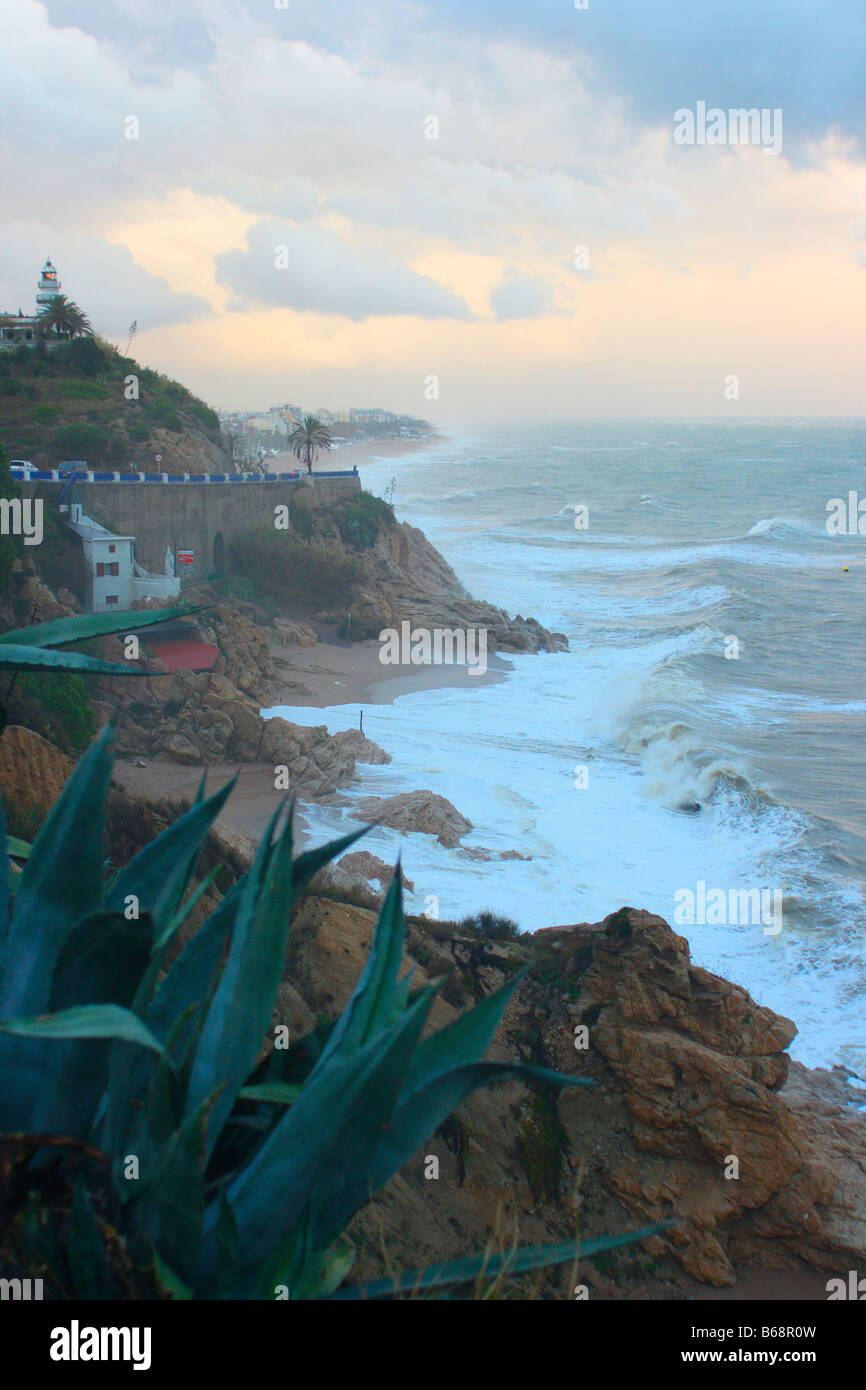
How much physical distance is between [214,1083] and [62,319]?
43690mm

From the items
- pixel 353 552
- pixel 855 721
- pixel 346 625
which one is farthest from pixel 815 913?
pixel 353 552

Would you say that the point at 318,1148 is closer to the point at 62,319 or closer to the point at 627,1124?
the point at 627,1124

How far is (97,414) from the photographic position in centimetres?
3497

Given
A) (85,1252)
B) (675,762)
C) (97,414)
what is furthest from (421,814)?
(97,414)

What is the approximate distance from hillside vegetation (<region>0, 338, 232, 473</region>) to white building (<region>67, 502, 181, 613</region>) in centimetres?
933

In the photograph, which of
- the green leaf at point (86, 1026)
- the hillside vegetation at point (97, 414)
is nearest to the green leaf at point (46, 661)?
the green leaf at point (86, 1026)

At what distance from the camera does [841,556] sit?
48562mm

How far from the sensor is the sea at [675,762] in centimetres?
1251

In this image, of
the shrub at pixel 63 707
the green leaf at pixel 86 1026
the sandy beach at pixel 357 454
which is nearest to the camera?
the green leaf at pixel 86 1026

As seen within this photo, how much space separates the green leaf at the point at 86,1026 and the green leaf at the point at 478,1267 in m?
1.00

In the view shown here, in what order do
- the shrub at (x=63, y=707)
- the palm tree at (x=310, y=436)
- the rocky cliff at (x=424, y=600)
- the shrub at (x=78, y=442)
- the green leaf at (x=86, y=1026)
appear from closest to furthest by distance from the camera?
the green leaf at (x=86, y=1026) < the shrub at (x=63, y=707) < the rocky cliff at (x=424, y=600) < the shrub at (x=78, y=442) < the palm tree at (x=310, y=436)

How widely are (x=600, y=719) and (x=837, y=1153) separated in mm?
15481

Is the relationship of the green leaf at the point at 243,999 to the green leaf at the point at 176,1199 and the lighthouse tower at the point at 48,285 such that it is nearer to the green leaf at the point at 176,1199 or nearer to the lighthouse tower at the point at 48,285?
the green leaf at the point at 176,1199
